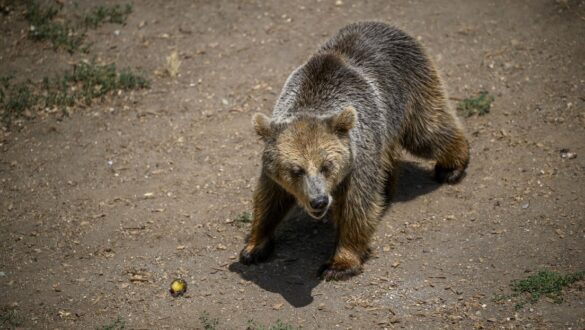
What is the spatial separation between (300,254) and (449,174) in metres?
1.93

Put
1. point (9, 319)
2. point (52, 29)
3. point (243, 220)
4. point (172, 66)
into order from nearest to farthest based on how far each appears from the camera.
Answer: point (9, 319)
point (243, 220)
point (172, 66)
point (52, 29)

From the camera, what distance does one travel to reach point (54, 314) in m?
5.94

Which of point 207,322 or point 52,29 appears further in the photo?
point 52,29

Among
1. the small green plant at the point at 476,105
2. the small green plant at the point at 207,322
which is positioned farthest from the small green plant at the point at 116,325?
the small green plant at the point at 476,105

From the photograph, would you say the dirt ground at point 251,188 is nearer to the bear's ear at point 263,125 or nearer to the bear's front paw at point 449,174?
the bear's front paw at point 449,174

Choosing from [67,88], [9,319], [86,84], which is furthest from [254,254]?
[67,88]

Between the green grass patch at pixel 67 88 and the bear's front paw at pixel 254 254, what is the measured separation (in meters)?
3.79

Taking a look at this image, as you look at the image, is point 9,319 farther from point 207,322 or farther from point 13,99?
point 13,99

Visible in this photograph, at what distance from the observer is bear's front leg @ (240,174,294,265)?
6223 millimetres

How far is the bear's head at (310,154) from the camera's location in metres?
5.42

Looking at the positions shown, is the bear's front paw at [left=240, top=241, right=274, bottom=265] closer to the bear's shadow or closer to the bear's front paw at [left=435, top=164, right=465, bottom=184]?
the bear's shadow

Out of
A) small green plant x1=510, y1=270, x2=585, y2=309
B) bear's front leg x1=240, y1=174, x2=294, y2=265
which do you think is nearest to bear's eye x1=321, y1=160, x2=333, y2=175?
bear's front leg x1=240, y1=174, x2=294, y2=265

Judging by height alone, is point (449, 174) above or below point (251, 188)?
above

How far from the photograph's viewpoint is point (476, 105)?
818cm
